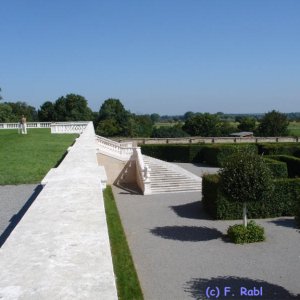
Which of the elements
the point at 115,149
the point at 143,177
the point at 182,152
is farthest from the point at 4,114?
the point at 143,177

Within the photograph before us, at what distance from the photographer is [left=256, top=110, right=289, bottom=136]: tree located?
2817 inches

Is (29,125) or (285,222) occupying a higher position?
(29,125)

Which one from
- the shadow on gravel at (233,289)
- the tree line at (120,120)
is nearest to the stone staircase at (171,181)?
the shadow on gravel at (233,289)

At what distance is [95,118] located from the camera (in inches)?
3300

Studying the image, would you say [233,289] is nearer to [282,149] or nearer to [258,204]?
[258,204]

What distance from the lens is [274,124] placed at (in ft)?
235

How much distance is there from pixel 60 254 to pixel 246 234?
10855 millimetres

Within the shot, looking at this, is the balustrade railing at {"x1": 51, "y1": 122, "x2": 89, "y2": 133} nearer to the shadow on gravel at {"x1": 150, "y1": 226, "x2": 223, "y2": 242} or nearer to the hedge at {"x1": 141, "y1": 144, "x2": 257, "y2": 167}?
the hedge at {"x1": 141, "y1": 144, "x2": 257, "y2": 167}

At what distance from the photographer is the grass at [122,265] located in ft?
29.2

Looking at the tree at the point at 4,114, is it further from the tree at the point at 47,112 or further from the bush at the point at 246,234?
the bush at the point at 246,234

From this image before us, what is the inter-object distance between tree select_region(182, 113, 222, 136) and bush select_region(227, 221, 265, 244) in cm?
7244

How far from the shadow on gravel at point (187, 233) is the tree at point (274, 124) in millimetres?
59822

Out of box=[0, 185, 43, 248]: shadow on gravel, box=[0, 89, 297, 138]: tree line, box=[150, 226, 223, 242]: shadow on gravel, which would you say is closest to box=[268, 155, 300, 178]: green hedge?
box=[150, 226, 223, 242]: shadow on gravel

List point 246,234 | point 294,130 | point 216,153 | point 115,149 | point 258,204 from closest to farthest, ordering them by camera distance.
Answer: point 246,234
point 258,204
point 115,149
point 216,153
point 294,130
